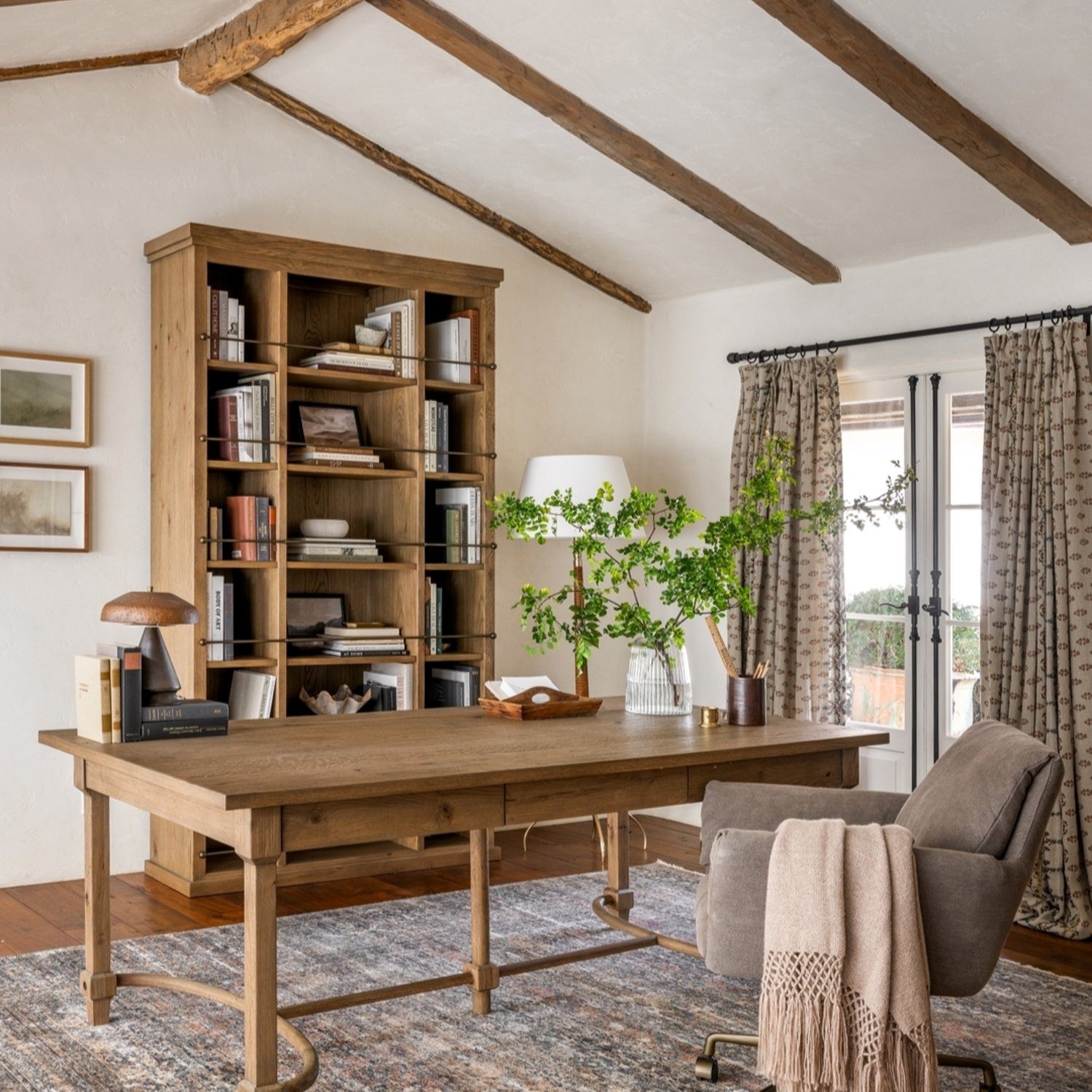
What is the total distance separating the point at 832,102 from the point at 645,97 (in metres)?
0.67

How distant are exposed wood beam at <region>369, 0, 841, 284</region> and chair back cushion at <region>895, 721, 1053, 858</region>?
2.87 meters

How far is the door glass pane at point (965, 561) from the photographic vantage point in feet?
16.7

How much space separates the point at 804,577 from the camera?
552cm

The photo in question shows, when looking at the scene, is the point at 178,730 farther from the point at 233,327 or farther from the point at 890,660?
the point at 890,660

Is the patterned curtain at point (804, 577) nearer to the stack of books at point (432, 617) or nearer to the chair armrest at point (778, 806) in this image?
the stack of books at point (432, 617)

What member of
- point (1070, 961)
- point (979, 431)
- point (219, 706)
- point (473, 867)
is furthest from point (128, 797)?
point (979, 431)

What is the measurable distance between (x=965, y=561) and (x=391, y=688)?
2.29 meters

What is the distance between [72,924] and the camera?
4.39 meters

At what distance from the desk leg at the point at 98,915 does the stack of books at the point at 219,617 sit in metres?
1.53

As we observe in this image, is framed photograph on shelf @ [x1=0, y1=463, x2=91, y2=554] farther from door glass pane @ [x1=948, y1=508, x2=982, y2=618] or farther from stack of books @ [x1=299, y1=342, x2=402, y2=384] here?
door glass pane @ [x1=948, y1=508, x2=982, y2=618]

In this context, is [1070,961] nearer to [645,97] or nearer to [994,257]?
[994,257]

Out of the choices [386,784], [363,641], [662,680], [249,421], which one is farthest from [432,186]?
[386,784]

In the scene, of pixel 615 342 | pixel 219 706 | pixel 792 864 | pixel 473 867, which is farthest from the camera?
pixel 615 342

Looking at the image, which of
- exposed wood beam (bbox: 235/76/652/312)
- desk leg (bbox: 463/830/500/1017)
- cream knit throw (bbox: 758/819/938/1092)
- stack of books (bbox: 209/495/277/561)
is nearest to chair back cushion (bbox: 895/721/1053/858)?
cream knit throw (bbox: 758/819/938/1092)
